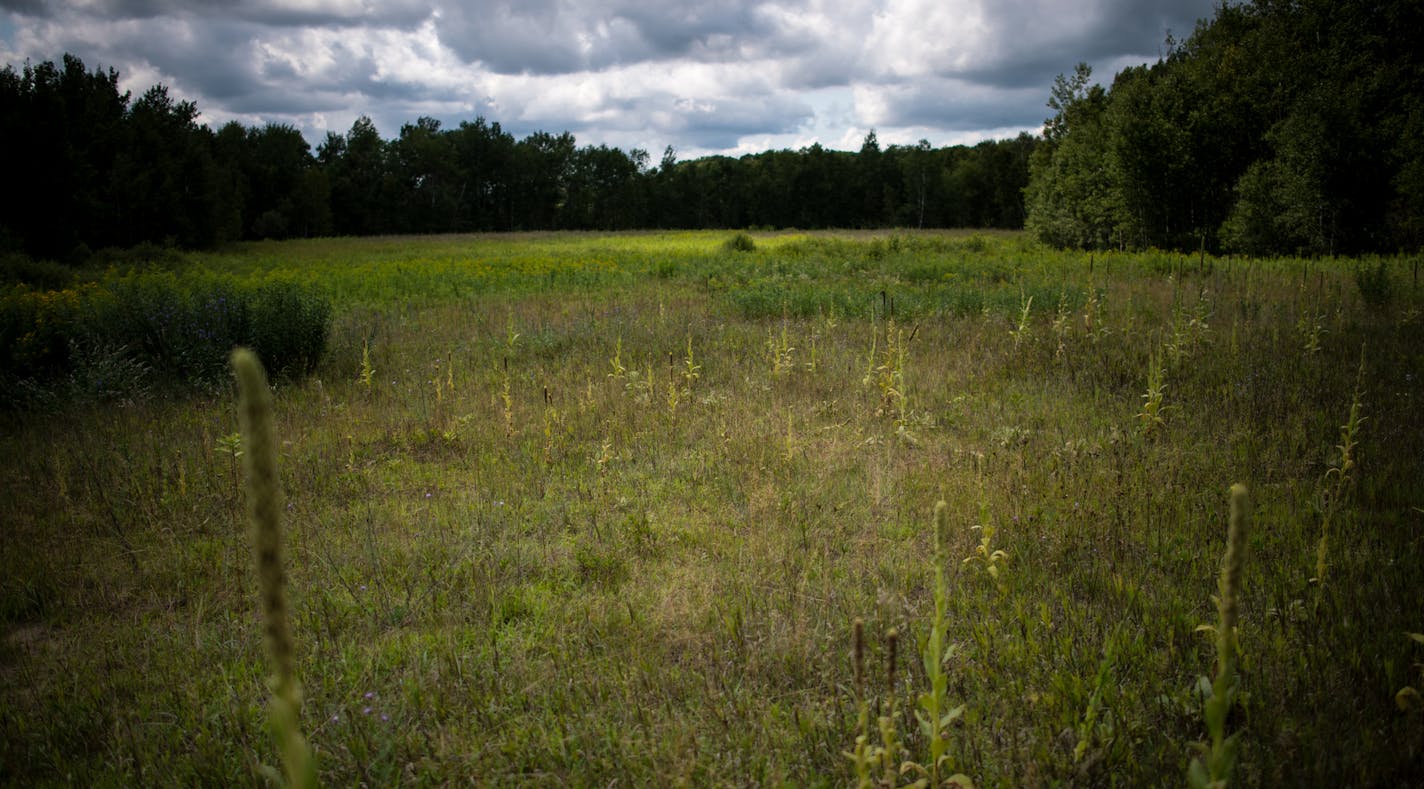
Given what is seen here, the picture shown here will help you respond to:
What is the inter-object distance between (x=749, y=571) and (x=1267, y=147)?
31.0 m

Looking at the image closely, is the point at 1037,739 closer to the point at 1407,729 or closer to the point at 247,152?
the point at 1407,729

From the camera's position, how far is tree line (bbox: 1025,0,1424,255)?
2023cm

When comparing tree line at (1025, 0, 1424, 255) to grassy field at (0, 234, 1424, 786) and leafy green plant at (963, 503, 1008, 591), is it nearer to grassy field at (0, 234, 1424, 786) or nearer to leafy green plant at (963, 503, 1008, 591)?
grassy field at (0, 234, 1424, 786)

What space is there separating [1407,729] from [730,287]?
14521 mm

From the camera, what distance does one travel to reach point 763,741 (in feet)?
9.48

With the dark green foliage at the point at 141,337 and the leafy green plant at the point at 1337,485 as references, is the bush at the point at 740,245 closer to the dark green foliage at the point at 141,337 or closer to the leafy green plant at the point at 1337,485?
the dark green foliage at the point at 141,337

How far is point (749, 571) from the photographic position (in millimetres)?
4223

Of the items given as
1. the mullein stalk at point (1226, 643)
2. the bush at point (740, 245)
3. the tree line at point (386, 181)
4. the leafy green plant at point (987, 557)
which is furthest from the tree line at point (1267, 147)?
the tree line at point (386, 181)

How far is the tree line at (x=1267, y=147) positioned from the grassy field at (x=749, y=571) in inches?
610

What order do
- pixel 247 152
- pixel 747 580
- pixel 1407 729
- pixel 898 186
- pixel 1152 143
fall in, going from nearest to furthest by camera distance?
1. pixel 1407 729
2. pixel 747 580
3. pixel 1152 143
4. pixel 247 152
5. pixel 898 186

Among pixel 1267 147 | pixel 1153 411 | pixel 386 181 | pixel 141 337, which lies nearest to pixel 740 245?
pixel 1267 147

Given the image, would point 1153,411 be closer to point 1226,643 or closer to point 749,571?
point 749,571

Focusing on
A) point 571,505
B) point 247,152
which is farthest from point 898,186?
point 571,505

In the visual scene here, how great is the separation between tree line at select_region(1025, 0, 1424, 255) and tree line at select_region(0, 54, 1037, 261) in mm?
29850
